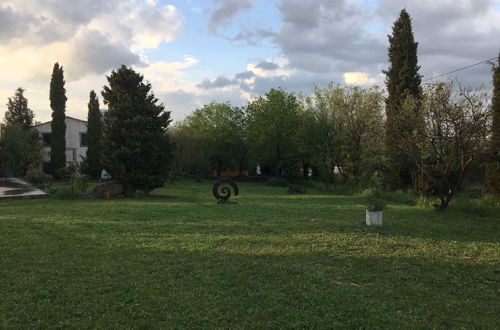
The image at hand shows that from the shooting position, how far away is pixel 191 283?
5117mm

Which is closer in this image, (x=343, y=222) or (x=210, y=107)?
(x=343, y=222)

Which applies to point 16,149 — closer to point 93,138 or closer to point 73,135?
point 93,138

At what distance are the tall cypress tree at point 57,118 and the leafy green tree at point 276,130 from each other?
16.2 m

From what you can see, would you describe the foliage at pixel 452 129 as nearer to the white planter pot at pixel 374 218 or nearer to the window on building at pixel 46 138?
the white planter pot at pixel 374 218

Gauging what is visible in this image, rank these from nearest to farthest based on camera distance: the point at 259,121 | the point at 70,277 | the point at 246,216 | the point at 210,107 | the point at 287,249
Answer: the point at 70,277 < the point at 287,249 < the point at 246,216 < the point at 259,121 < the point at 210,107

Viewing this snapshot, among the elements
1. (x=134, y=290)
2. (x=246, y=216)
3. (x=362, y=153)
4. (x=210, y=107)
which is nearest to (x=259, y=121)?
(x=210, y=107)

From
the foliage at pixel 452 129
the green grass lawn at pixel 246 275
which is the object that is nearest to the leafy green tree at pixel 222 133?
the foliage at pixel 452 129

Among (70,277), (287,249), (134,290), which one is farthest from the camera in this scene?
(287,249)

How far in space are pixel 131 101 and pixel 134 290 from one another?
15.1 m

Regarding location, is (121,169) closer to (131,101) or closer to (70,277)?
(131,101)

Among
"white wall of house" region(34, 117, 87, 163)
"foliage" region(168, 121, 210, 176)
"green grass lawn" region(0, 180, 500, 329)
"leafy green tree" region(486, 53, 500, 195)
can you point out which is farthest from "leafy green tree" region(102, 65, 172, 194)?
"white wall of house" region(34, 117, 87, 163)

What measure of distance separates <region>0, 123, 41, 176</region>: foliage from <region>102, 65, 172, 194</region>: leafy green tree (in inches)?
502

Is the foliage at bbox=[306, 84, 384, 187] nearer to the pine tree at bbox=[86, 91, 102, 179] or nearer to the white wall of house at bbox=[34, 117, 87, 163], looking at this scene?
the pine tree at bbox=[86, 91, 102, 179]

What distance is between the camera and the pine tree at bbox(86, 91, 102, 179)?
106 feet
